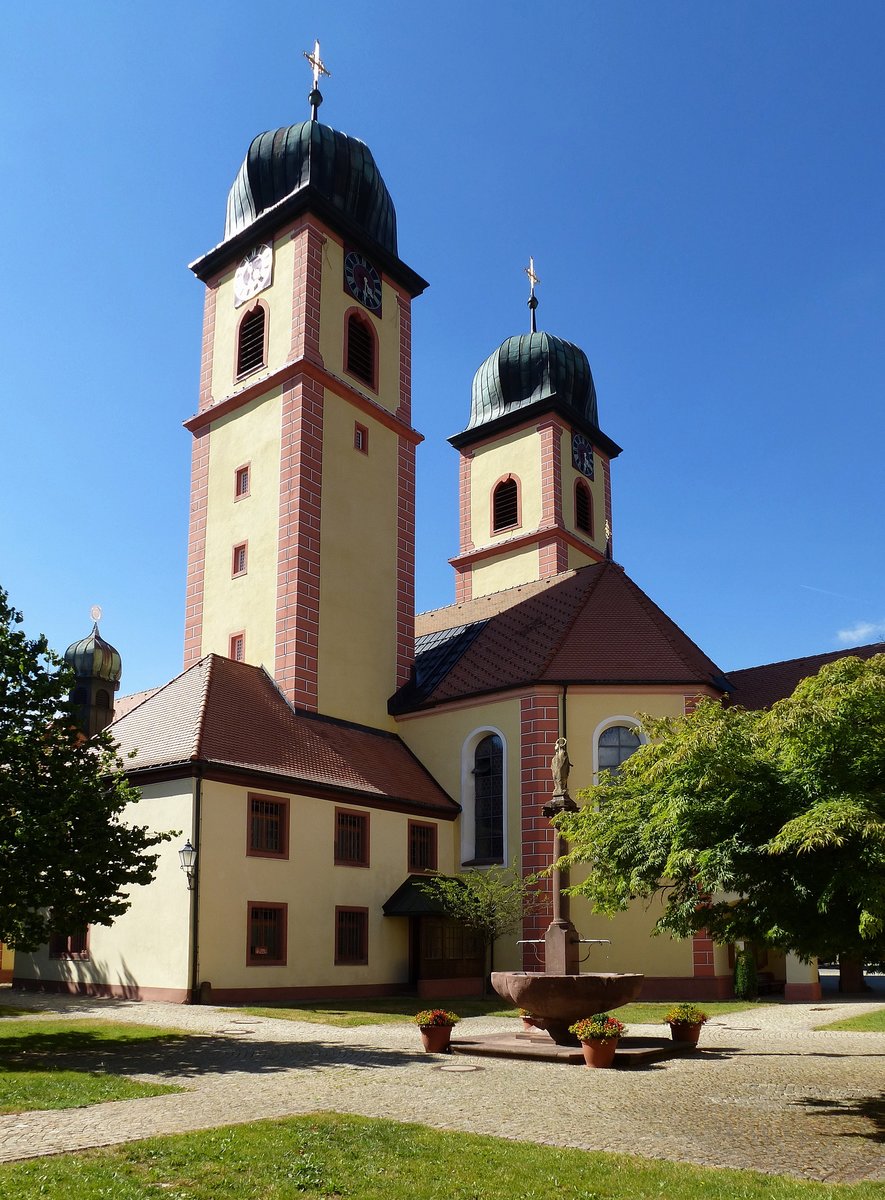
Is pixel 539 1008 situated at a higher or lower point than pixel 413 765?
lower

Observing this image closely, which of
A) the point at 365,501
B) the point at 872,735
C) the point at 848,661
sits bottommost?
the point at 872,735

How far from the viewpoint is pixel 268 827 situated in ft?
80.3

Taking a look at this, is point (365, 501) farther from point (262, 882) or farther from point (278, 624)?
point (262, 882)

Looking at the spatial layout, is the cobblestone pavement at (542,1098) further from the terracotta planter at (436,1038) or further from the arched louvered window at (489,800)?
the arched louvered window at (489,800)

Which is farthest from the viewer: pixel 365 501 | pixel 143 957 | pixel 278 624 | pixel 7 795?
pixel 365 501

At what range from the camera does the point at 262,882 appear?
943 inches

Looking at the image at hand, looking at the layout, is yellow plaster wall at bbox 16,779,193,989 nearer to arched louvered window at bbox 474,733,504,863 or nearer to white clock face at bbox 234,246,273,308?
arched louvered window at bbox 474,733,504,863

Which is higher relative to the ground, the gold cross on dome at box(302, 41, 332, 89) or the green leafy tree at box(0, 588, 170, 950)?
the gold cross on dome at box(302, 41, 332, 89)

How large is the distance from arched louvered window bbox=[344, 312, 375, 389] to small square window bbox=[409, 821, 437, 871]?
45.0 feet

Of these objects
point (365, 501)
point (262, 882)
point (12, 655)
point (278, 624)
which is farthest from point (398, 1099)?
point (365, 501)

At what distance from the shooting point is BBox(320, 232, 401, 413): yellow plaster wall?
3316 centimetres

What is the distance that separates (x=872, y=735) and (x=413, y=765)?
21.8 meters

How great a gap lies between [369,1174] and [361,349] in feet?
97.0

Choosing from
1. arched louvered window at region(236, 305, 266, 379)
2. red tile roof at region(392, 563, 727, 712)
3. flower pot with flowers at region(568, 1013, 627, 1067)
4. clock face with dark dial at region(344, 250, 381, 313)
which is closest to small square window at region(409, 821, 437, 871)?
red tile roof at region(392, 563, 727, 712)
